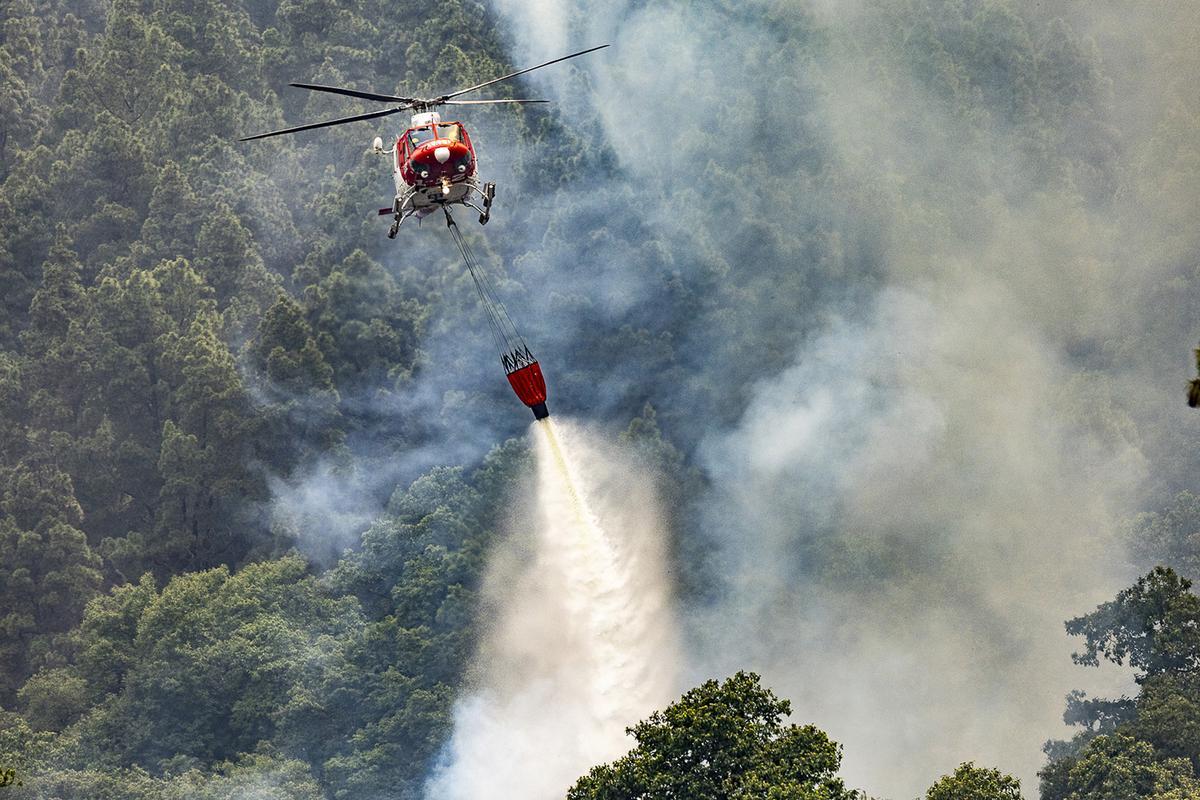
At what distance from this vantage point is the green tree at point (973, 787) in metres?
61.4

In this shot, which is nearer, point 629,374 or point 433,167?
point 433,167

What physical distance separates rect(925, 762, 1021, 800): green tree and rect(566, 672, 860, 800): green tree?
2831mm

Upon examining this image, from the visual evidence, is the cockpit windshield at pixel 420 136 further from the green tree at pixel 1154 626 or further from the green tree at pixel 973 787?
the green tree at pixel 1154 626

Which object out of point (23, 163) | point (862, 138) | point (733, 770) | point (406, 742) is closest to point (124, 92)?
point (23, 163)

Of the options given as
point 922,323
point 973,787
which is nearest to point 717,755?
point 973,787

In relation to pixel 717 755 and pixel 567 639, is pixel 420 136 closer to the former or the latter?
pixel 717 755

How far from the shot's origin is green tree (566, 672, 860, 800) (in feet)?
195

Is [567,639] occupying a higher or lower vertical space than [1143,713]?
higher

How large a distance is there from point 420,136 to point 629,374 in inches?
1286

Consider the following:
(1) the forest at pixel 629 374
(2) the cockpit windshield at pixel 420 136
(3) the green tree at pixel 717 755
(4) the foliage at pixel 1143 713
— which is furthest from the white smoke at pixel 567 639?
(2) the cockpit windshield at pixel 420 136

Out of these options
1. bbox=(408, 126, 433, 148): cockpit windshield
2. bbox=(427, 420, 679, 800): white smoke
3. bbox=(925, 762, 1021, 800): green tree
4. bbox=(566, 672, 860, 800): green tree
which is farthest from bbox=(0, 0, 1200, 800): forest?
bbox=(408, 126, 433, 148): cockpit windshield

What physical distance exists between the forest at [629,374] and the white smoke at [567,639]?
1062mm

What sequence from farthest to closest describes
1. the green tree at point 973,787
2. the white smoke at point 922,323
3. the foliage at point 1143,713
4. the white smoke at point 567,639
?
the white smoke at point 922,323 < the white smoke at point 567,639 < the foliage at point 1143,713 < the green tree at point 973,787

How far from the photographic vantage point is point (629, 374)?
300ft
